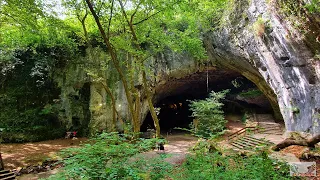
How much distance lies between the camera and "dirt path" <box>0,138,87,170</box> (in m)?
9.41

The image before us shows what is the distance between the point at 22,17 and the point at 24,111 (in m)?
7.72

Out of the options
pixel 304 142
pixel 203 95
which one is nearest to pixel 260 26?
pixel 304 142

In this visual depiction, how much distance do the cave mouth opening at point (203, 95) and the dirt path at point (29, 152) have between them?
8634 millimetres

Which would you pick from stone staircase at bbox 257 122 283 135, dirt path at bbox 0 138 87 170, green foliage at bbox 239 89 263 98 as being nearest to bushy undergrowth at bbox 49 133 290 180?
dirt path at bbox 0 138 87 170

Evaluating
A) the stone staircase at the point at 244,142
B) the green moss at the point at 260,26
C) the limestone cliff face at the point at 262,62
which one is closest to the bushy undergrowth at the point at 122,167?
the limestone cliff face at the point at 262,62

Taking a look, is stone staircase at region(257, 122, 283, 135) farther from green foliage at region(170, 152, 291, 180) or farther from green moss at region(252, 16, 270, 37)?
green foliage at region(170, 152, 291, 180)

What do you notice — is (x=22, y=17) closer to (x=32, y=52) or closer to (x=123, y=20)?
(x=123, y=20)

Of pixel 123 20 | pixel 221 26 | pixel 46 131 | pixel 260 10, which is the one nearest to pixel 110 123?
pixel 46 131

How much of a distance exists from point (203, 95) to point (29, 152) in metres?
20.3

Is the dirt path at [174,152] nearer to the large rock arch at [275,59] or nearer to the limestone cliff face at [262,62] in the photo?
the limestone cliff face at [262,62]

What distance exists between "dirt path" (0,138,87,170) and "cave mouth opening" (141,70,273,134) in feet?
28.3

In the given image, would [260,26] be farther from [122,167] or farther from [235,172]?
[122,167]

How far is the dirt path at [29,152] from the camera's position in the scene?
9.41 metres

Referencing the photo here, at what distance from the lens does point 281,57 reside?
32.1 feet
